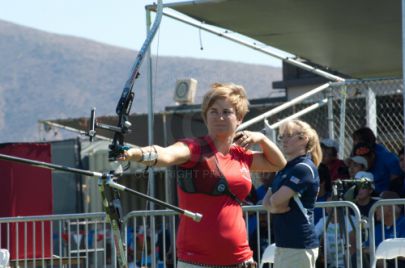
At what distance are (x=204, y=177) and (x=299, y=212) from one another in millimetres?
1785

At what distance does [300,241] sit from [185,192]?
5.81ft

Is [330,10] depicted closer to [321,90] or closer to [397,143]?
[321,90]

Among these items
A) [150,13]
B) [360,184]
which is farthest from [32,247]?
Answer: [360,184]

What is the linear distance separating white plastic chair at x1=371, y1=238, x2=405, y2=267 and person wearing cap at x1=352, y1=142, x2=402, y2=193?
194 centimetres

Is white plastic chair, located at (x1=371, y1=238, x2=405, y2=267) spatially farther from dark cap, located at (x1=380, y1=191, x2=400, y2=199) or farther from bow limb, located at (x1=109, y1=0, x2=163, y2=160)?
bow limb, located at (x1=109, y1=0, x2=163, y2=160)

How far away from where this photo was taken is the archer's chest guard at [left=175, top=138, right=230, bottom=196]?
659 cm

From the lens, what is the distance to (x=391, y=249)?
9.43m

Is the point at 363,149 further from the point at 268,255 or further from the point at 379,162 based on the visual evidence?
the point at 268,255

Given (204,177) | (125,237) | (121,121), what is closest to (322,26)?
(125,237)

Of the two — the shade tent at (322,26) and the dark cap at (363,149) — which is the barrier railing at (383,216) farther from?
the shade tent at (322,26)

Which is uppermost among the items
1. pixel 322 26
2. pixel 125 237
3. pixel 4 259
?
pixel 322 26

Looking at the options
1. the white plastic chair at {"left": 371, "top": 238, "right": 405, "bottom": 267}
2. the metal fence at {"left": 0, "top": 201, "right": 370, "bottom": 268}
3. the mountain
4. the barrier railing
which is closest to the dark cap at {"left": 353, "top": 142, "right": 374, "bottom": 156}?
the metal fence at {"left": 0, "top": 201, "right": 370, "bottom": 268}

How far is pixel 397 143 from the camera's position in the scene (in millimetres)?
16531

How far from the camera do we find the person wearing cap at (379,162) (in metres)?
11.5
